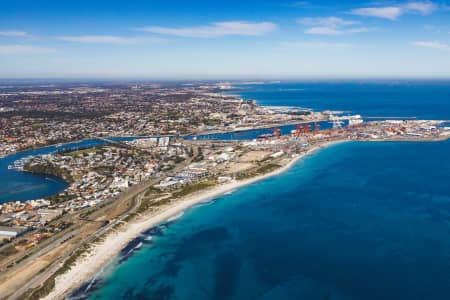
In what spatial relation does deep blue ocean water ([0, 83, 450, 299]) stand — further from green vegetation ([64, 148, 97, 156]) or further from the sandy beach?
green vegetation ([64, 148, 97, 156])

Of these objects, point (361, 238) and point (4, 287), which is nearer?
point (4, 287)

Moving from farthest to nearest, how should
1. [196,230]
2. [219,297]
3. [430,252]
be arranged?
[196,230]
[430,252]
[219,297]

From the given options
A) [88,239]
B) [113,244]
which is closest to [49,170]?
[88,239]

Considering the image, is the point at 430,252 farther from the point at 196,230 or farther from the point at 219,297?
the point at 196,230

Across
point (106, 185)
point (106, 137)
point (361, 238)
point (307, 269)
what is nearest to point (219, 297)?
point (307, 269)

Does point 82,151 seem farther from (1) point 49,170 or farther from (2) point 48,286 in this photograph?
(2) point 48,286

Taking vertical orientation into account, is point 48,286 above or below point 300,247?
below

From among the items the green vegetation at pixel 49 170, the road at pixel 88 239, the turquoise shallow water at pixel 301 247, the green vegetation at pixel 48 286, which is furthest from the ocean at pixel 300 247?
the green vegetation at pixel 49 170

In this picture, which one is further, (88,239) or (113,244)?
(88,239)
